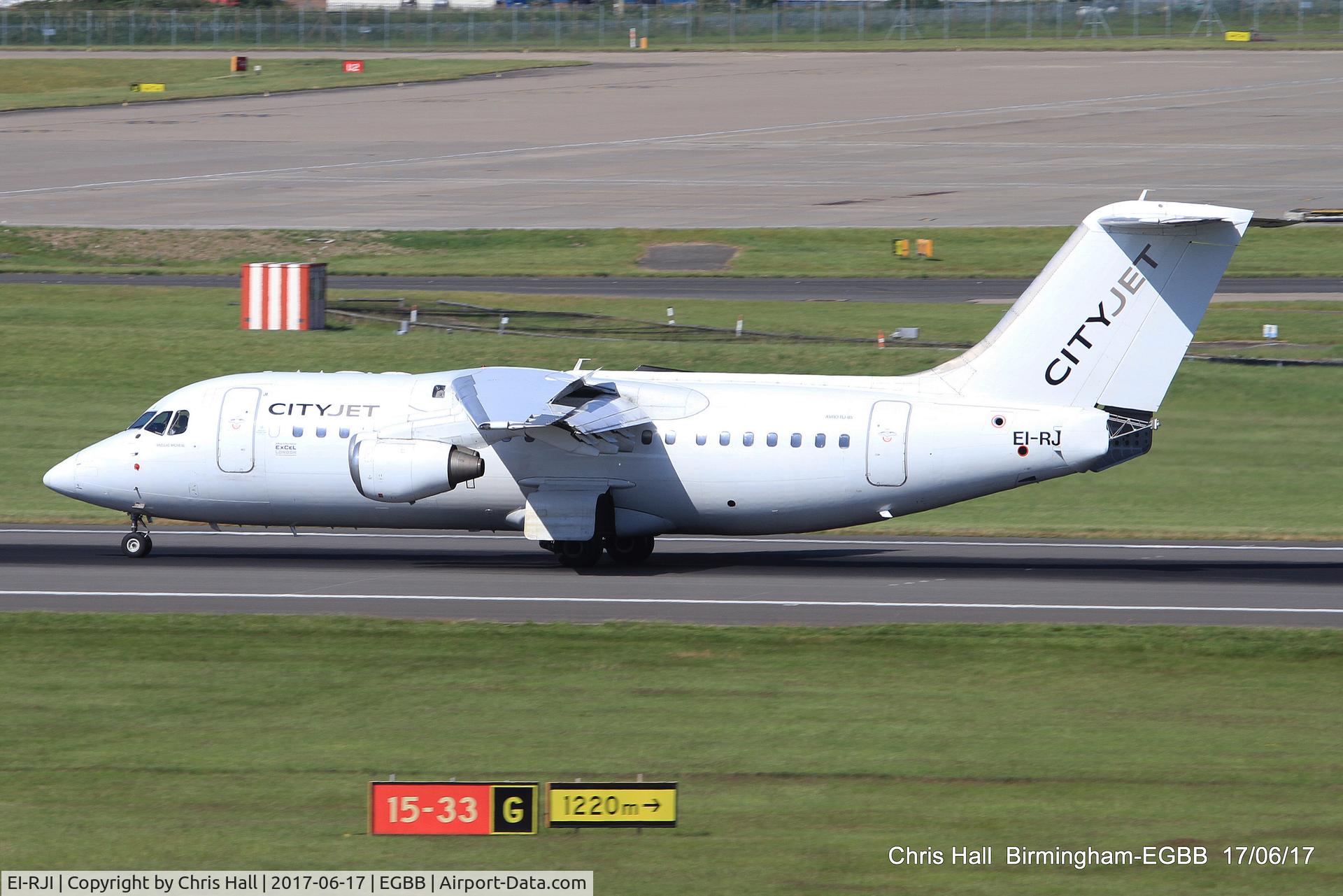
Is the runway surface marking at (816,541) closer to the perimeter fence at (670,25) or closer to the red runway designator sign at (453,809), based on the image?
the red runway designator sign at (453,809)

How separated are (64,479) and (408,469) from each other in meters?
7.43

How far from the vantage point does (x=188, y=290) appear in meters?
58.8

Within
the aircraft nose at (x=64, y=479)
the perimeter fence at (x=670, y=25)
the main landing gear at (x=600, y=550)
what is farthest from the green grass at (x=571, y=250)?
the perimeter fence at (x=670, y=25)

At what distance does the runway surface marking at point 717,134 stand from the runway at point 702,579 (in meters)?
51.1

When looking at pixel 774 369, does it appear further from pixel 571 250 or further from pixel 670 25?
pixel 670 25

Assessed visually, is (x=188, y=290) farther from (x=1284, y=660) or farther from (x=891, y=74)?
(x=891, y=74)

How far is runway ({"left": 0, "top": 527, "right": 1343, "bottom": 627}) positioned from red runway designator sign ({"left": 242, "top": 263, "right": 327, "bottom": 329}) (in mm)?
16384

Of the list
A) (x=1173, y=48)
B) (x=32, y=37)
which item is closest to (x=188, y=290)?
(x=1173, y=48)

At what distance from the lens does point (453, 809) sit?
50.0 feet

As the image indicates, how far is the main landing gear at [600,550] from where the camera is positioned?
30.3 meters
